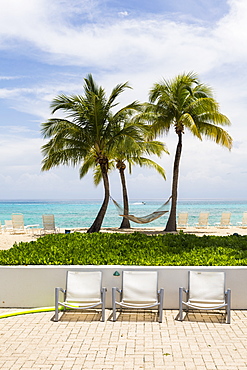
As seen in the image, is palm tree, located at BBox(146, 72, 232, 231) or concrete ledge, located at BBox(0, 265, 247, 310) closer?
concrete ledge, located at BBox(0, 265, 247, 310)

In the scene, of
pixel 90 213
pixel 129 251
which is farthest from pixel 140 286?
pixel 90 213

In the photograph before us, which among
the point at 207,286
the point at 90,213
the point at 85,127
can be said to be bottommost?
the point at 90,213

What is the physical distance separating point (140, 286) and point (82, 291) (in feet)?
2.95

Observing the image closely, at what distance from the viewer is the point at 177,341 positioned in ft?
18.0

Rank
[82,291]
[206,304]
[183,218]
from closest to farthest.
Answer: [206,304] → [82,291] → [183,218]

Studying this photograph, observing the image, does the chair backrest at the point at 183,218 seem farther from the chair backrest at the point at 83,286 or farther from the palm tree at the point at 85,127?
the chair backrest at the point at 83,286

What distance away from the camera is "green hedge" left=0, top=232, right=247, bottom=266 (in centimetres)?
737

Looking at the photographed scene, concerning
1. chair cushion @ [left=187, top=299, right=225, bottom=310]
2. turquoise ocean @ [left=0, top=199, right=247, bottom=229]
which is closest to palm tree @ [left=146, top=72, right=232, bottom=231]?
turquoise ocean @ [left=0, top=199, right=247, bottom=229]

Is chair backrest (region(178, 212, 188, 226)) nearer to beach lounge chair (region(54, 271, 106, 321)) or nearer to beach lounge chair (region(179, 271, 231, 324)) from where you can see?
beach lounge chair (region(179, 271, 231, 324))

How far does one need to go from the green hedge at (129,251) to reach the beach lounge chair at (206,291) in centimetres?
72

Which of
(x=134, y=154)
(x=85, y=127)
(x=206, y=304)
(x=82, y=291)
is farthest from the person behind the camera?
(x=134, y=154)

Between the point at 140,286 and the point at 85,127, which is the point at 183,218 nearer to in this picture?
the point at 85,127

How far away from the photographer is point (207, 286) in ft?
21.3

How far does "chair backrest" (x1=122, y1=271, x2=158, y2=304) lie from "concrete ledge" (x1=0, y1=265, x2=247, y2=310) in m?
0.38
